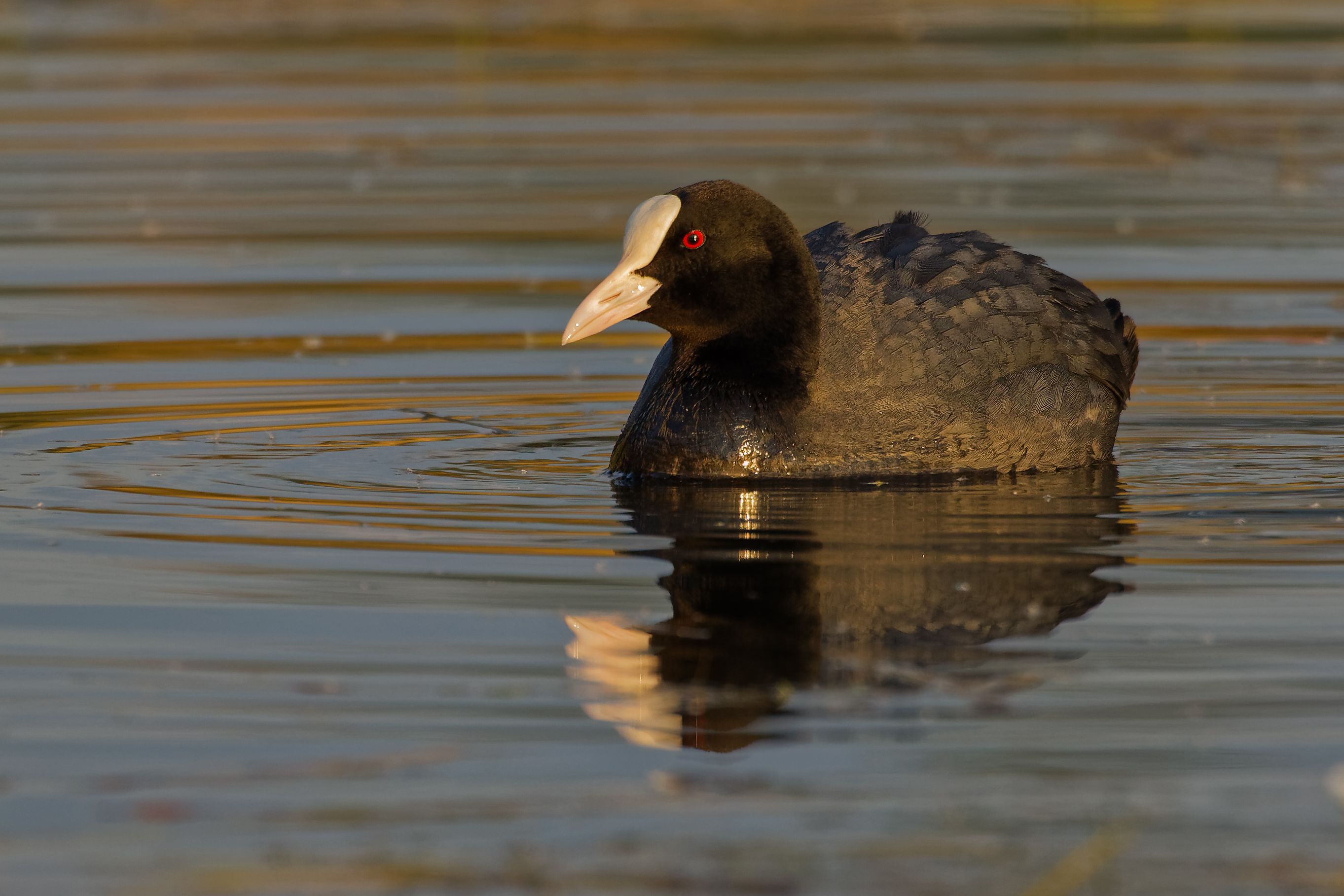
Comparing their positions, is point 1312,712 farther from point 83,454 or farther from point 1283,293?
point 1283,293

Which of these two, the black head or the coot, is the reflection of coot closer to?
the coot

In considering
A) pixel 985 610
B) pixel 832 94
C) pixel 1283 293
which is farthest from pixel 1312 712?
pixel 832 94

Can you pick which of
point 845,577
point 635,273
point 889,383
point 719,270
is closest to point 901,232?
point 889,383

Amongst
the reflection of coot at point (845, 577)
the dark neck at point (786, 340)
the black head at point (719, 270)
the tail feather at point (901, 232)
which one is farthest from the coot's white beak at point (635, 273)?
the tail feather at point (901, 232)

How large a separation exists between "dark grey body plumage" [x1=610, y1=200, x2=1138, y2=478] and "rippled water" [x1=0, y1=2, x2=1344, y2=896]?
21cm

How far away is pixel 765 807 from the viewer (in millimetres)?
4098

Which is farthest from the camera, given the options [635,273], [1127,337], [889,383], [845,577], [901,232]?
[1127,337]

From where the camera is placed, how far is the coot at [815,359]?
7477 millimetres

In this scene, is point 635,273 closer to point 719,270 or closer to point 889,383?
point 719,270

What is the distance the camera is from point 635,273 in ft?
24.5

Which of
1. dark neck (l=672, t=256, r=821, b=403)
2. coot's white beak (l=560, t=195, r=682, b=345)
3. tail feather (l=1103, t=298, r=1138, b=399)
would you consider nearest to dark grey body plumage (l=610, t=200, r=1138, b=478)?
dark neck (l=672, t=256, r=821, b=403)

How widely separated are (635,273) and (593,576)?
1.72 meters

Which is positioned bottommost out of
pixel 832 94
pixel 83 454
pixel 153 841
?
pixel 153 841

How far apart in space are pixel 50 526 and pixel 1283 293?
20.8 feet
